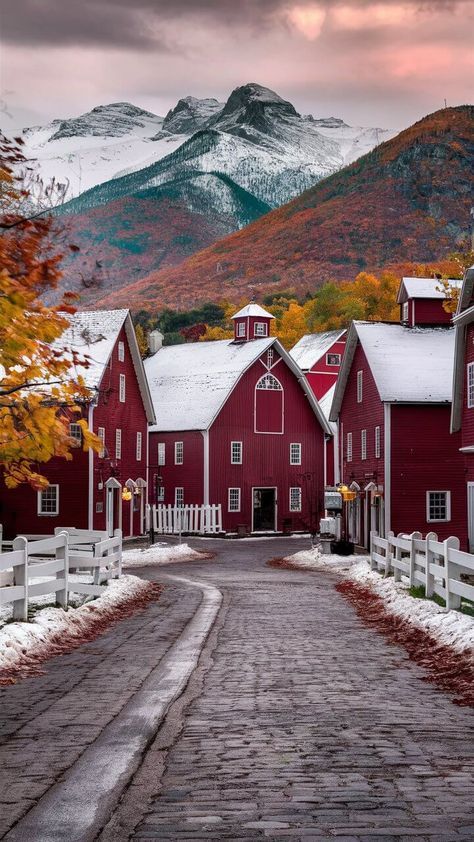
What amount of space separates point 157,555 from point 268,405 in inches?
806

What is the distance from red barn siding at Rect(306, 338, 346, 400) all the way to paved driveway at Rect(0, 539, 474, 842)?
229 ft

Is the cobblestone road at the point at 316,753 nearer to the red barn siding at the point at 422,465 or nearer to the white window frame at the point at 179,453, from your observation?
the red barn siding at the point at 422,465

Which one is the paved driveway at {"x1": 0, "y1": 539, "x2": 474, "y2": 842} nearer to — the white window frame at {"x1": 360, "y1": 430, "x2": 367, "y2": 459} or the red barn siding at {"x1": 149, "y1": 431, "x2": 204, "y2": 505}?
the white window frame at {"x1": 360, "y1": 430, "x2": 367, "y2": 459}

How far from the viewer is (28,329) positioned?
45.3ft

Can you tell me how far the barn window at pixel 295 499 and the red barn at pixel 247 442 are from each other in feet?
0.18

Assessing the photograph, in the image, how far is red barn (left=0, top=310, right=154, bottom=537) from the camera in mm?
47812

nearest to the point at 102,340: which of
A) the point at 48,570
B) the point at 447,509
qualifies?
the point at 447,509

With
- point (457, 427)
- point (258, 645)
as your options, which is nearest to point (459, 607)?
point (258, 645)

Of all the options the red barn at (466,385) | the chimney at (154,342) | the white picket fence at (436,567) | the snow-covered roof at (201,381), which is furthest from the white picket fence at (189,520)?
the white picket fence at (436,567)

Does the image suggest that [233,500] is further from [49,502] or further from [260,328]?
[49,502]

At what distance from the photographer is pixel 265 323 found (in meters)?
66.5

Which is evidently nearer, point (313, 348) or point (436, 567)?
point (436, 567)

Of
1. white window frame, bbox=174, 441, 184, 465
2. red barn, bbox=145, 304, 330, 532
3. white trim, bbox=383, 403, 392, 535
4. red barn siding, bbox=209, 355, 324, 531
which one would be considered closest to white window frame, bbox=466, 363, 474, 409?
white trim, bbox=383, 403, 392, 535

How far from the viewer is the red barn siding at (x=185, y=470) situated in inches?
2295
